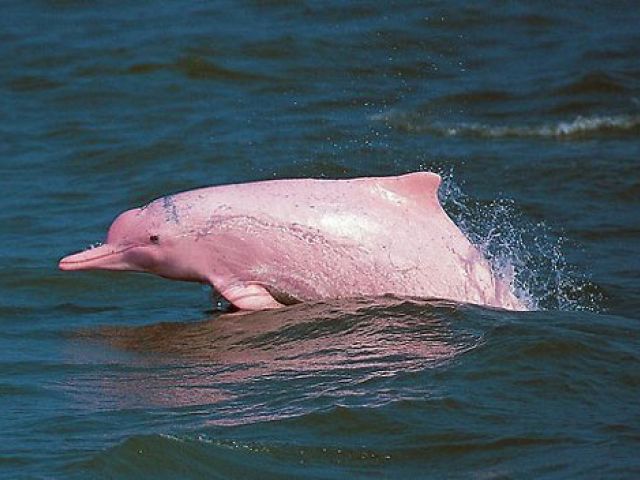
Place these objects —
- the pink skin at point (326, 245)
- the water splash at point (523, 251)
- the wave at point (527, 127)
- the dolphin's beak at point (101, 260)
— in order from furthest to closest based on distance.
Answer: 1. the wave at point (527, 127)
2. the water splash at point (523, 251)
3. the dolphin's beak at point (101, 260)
4. the pink skin at point (326, 245)

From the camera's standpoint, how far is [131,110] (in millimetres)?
23750

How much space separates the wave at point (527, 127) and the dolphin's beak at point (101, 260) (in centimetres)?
936

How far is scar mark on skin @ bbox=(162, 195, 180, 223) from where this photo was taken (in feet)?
43.4

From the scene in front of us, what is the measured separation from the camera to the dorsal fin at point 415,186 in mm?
12898

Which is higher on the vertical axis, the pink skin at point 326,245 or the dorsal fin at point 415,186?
the dorsal fin at point 415,186

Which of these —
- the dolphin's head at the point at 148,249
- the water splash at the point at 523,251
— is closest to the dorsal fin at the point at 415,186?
the water splash at the point at 523,251

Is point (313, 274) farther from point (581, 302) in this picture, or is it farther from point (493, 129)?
point (493, 129)

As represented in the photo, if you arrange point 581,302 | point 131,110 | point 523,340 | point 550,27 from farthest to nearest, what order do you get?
1. point 550,27
2. point 131,110
3. point 581,302
4. point 523,340

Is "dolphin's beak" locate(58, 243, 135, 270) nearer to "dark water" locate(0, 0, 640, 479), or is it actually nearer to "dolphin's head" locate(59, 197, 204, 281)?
"dolphin's head" locate(59, 197, 204, 281)

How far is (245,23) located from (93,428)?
1861 cm

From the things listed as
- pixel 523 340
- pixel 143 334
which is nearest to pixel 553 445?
pixel 523 340

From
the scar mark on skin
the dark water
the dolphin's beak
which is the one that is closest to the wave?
the dark water

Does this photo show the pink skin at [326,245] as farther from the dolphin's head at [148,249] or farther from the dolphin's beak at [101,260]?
the dolphin's beak at [101,260]

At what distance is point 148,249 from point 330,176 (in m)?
6.89
